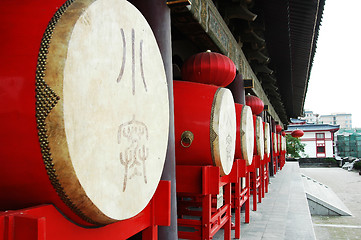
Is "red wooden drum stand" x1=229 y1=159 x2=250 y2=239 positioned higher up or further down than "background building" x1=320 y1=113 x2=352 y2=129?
further down

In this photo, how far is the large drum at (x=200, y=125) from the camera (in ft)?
7.85

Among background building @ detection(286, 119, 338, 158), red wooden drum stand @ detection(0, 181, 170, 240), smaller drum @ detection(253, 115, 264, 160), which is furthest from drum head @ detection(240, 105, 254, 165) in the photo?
background building @ detection(286, 119, 338, 158)

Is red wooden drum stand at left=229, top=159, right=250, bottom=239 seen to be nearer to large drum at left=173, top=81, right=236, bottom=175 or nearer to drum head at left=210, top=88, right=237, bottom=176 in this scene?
drum head at left=210, top=88, right=237, bottom=176

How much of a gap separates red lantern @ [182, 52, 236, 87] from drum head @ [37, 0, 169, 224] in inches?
61.9

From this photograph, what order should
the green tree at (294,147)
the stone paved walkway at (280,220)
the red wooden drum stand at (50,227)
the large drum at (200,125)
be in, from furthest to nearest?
the green tree at (294,147)
the stone paved walkway at (280,220)
the large drum at (200,125)
the red wooden drum stand at (50,227)

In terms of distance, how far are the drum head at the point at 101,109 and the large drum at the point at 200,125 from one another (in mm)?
1122

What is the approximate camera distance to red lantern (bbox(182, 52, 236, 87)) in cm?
282

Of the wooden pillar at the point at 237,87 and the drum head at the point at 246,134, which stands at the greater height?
the wooden pillar at the point at 237,87

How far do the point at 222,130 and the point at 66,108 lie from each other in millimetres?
1861

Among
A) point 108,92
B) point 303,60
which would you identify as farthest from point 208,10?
point 303,60

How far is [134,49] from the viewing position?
112 cm

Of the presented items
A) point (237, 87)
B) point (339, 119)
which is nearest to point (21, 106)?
point (237, 87)

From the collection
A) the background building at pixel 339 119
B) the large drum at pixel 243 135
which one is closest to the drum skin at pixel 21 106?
the large drum at pixel 243 135

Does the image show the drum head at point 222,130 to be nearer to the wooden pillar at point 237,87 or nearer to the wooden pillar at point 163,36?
the wooden pillar at point 163,36
